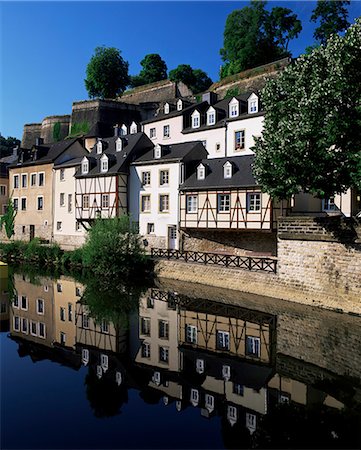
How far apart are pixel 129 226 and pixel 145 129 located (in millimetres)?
15194

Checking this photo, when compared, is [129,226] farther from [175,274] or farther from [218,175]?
[218,175]

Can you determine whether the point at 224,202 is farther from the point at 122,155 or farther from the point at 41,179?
the point at 41,179

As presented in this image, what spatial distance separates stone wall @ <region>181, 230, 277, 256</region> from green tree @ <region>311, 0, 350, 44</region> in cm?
2654

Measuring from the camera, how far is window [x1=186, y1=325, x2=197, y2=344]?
13887 mm

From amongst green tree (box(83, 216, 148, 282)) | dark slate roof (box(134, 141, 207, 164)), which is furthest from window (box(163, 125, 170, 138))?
green tree (box(83, 216, 148, 282))

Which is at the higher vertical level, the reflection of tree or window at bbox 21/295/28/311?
window at bbox 21/295/28/311

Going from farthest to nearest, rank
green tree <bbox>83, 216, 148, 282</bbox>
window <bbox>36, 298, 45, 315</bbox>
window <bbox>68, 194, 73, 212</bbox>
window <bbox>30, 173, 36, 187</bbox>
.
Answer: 1. window <bbox>30, 173, 36, 187</bbox>
2. window <bbox>68, 194, 73, 212</bbox>
3. green tree <bbox>83, 216, 148, 282</bbox>
4. window <bbox>36, 298, 45, 315</bbox>

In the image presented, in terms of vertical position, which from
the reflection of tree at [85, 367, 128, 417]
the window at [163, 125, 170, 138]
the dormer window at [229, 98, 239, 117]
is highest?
the dormer window at [229, 98, 239, 117]

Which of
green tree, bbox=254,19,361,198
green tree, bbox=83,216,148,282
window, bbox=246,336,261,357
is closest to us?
window, bbox=246,336,261,357

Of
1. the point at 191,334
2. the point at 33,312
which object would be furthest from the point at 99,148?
the point at 191,334

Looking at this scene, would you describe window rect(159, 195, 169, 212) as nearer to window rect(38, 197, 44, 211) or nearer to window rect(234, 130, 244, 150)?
window rect(234, 130, 244, 150)

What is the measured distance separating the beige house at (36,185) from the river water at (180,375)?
1896 centimetres

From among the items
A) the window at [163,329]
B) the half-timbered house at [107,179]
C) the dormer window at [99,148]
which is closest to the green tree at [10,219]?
the half-timbered house at [107,179]

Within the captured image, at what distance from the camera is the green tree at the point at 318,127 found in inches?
581
